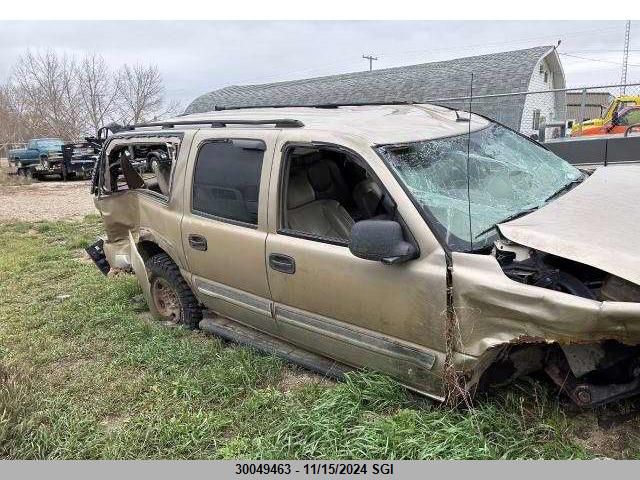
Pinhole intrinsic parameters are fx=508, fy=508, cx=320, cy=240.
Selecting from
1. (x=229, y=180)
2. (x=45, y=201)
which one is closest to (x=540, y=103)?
(x=45, y=201)

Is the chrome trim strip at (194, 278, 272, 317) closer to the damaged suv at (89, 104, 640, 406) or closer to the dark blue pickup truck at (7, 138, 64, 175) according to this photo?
the damaged suv at (89, 104, 640, 406)

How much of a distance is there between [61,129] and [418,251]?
41.0 metres

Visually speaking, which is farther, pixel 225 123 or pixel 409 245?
pixel 225 123

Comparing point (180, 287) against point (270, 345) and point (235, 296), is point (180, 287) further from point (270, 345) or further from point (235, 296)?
point (270, 345)

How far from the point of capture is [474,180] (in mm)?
3031

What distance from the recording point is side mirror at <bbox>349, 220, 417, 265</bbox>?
98.6 inches

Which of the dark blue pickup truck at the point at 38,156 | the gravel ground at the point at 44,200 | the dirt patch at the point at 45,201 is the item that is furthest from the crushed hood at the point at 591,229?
the dark blue pickup truck at the point at 38,156

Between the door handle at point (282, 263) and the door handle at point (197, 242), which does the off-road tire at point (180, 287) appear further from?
the door handle at point (282, 263)

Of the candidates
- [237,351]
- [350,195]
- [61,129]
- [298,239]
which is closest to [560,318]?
[298,239]

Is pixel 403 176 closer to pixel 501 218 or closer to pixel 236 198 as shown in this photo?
pixel 501 218

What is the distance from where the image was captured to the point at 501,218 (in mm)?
2754

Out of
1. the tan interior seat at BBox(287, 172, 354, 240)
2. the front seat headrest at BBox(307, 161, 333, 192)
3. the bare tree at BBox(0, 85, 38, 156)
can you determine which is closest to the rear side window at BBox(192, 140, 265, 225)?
the tan interior seat at BBox(287, 172, 354, 240)

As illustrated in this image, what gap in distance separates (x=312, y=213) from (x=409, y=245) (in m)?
1.13

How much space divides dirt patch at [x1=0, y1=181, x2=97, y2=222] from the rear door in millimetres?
9400
